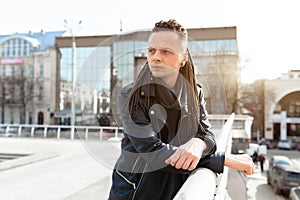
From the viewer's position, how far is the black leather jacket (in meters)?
0.61

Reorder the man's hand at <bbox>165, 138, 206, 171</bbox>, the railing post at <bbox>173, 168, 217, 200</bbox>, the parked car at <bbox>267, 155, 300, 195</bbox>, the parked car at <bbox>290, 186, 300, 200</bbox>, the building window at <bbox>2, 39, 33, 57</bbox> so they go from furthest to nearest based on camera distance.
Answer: the building window at <bbox>2, 39, 33, 57</bbox> → the parked car at <bbox>267, 155, 300, 195</bbox> → the parked car at <bbox>290, 186, 300, 200</bbox> → the man's hand at <bbox>165, 138, 206, 171</bbox> → the railing post at <bbox>173, 168, 217, 200</bbox>

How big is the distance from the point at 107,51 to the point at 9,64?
20286 millimetres

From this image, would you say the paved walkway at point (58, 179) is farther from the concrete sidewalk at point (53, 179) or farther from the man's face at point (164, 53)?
the man's face at point (164, 53)

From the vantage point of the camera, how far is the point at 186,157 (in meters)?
0.61

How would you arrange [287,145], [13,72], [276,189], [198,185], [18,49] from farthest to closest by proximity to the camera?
[18,49] < [13,72] < [287,145] < [276,189] < [198,185]

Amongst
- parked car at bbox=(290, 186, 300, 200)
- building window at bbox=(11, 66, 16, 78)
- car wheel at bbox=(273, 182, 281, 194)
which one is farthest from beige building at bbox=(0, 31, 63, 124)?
parked car at bbox=(290, 186, 300, 200)

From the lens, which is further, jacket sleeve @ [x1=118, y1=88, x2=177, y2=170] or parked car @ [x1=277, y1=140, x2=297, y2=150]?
parked car @ [x1=277, y1=140, x2=297, y2=150]

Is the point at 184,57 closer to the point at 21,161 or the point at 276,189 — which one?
the point at 21,161

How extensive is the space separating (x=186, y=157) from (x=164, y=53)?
218mm

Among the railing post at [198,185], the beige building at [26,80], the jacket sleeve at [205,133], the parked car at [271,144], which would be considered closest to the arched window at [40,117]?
the beige building at [26,80]

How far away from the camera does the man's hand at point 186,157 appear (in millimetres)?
605

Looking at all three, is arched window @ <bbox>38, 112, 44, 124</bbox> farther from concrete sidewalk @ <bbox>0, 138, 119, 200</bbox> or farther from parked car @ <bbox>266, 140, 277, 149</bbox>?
concrete sidewalk @ <bbox>0, 138, 119, 200</bbox>

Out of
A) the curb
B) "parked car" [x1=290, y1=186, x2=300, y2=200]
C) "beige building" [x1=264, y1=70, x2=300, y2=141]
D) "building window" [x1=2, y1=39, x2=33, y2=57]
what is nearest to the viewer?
the curb

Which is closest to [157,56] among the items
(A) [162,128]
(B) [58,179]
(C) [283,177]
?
(A) [162,128]
